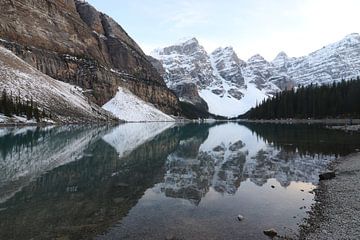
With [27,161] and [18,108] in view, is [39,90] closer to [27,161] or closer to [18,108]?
[18,108]

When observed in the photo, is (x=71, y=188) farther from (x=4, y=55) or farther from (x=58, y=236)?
(x=4, y=55)

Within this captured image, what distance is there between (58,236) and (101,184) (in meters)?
12.7

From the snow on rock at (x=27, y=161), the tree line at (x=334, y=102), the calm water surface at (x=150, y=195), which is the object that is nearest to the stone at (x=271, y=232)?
the calm water surface at (x=150, y=195)

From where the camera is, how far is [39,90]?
153 m

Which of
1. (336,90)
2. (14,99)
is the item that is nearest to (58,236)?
(14,99)

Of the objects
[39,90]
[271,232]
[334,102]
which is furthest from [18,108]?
[334,102]

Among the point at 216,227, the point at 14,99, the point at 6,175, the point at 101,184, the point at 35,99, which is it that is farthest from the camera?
the point at 35,99

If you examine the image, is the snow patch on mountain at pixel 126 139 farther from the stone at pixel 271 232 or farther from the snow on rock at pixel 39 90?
the snow on rock at pixel 39 90

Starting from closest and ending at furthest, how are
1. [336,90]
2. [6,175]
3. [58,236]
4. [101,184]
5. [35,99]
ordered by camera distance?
[58,236] < [101,184] < [6,175] < [35,99] < [336,90]

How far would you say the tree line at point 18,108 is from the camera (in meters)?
115

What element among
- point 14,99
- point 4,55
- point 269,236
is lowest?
point 269,236

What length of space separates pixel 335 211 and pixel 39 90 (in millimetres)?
149858

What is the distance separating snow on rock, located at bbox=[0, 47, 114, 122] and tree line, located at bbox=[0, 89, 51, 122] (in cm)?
593

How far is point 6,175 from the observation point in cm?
3194
